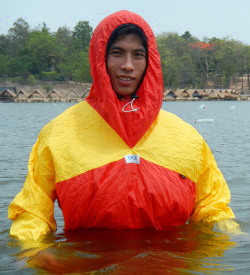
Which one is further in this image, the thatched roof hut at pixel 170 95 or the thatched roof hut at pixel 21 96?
the thatched roof hut at pixel 170 95

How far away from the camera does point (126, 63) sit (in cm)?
352

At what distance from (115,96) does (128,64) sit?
0.22 meters

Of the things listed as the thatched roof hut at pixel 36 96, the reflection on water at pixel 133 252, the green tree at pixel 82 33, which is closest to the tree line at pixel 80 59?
the green tree at pixel 82 33

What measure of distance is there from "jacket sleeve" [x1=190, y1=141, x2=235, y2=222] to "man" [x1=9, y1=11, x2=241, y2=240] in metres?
0.09

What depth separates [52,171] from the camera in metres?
3.57

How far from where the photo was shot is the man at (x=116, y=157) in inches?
138

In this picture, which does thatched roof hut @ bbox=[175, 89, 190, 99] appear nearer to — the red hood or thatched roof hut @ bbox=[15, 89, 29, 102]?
thatched roof hut @ bbox=[15, 89, 29, 102]

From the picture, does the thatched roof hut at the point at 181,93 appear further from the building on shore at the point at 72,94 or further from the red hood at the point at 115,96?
the red hood at the point at 115,96

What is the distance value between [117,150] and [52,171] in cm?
45

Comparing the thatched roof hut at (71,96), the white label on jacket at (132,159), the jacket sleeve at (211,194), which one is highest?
the white label on jacket at (132,159)

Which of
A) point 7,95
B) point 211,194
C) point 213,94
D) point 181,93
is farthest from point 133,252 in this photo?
point 213,94

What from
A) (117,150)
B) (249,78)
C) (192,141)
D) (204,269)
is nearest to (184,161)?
(192,141)

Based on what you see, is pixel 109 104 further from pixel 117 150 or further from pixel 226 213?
pixel 226 213

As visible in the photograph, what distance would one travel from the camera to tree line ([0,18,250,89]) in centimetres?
9612
